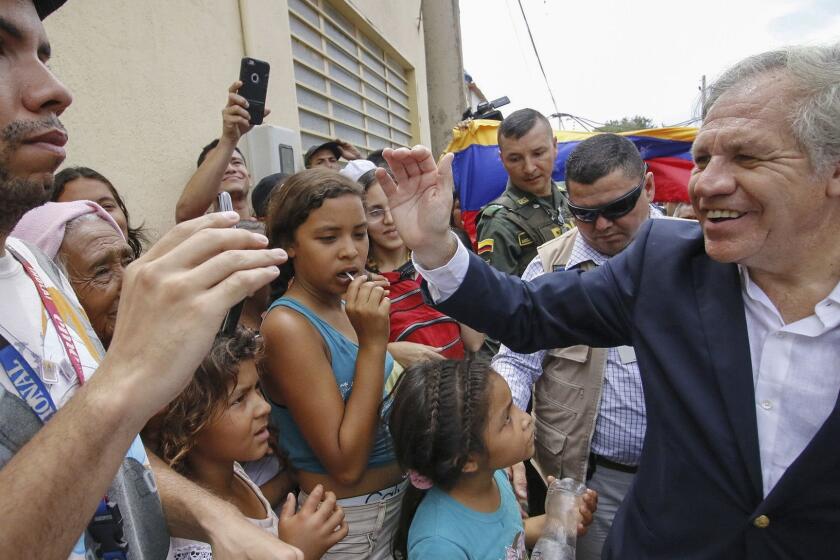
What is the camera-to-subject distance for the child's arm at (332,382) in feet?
5.45

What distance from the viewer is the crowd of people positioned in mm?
796

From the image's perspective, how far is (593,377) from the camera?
7.13 ft

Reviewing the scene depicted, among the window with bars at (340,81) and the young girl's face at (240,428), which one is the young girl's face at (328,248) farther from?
the window with bars at (340,81)

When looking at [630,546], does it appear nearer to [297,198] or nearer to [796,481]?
[796,481]

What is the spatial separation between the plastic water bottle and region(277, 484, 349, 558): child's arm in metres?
0.78

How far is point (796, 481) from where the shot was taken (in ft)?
3.80

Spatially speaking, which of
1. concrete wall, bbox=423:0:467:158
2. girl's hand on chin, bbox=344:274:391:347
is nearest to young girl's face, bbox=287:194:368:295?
girl's hand on chin, bbox=344:274:391:347

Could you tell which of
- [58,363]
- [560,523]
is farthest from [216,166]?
[560,523]

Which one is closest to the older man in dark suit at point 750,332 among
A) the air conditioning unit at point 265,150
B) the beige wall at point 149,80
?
the beige wall at point 149,80

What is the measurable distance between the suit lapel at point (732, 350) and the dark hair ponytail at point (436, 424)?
735 millimetres

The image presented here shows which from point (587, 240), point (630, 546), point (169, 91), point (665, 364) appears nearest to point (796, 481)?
point (665, 364)

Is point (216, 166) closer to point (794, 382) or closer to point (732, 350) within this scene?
point (732, 350)

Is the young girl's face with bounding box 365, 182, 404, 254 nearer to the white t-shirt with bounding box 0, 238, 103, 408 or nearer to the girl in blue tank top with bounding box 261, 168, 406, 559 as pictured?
the girl in blue tank top with bounding box 261, 168, 406, 559

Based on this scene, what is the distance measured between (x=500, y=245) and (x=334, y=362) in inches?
68.8
